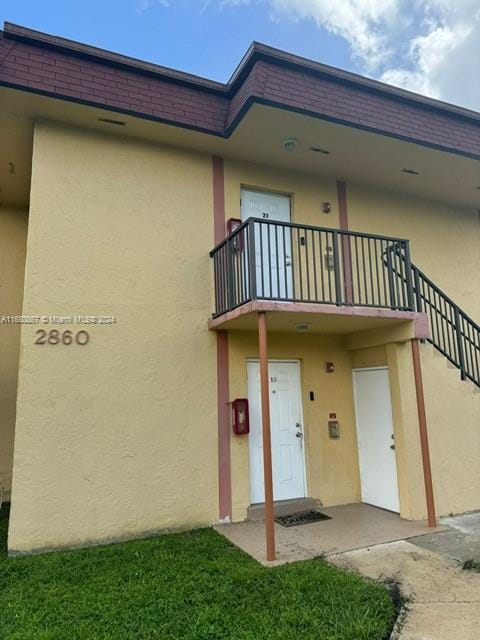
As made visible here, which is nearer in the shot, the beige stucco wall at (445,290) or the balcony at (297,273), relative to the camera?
the balcony at (297,273)

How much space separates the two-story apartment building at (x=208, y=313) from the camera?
535 centimetres

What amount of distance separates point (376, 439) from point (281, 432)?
156 centimetres

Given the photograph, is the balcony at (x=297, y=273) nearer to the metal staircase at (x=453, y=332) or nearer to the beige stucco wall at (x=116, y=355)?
the beige stucco wall at (x=116, y=355)

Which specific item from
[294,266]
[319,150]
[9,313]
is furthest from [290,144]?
[9,313]

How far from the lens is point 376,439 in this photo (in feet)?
22.0

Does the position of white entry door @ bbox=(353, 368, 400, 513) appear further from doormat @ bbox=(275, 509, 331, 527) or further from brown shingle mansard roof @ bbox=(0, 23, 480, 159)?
brown shingle mansard roof @ bbox=(0, 23, 480, 159)

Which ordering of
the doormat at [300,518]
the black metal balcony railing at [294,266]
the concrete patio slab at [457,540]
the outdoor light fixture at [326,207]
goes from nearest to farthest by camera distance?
the concrete patio slab at [457,540] < the black metal balcony railing at [294,266] < the doormat at [300,518] < the outdoor light fixture at [326,207]

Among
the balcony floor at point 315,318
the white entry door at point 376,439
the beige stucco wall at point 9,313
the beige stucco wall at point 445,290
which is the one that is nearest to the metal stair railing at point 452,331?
the beige stucco wall at point 445,290

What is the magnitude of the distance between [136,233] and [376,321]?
3.82 meters

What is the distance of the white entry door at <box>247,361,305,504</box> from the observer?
637 centimetres

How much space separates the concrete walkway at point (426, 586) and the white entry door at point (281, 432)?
1863 mm

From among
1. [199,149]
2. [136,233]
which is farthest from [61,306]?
[199,149]

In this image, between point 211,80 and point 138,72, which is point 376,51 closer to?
point 211,80

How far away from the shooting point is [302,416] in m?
6.83
